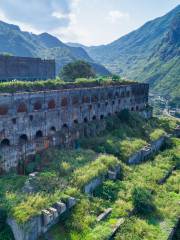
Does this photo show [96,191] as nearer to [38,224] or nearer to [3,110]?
[38,224]

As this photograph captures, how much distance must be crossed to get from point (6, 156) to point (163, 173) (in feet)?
32.9

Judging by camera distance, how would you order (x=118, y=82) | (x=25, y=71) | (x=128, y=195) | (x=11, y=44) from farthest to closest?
(x=11, y=44)
(x=25, y=71)
(x=118, y=82)
(x=128, y=195)

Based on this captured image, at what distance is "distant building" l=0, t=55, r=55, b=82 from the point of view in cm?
3197

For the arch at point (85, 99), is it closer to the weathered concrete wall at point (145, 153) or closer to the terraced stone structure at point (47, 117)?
the terraced stone structure at point (47, 117)

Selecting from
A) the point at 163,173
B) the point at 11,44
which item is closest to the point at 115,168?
the point at 163,173

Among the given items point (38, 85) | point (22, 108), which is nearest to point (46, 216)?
point (22, 108)

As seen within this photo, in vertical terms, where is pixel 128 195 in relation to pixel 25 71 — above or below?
below

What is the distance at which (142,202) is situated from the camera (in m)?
15.1

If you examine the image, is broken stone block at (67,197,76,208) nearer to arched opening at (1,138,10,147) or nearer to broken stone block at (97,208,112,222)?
broken stone block at (97,208,112,222)

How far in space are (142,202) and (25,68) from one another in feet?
80.2

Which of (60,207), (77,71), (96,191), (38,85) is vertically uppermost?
(77,71)

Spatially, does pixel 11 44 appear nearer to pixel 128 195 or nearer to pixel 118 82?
pixel 118 82

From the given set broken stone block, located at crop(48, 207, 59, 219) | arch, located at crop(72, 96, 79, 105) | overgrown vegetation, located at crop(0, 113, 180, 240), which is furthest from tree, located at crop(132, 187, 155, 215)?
arch, located at crop(72, 96, 79, 105)

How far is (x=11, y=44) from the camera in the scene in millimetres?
97562
